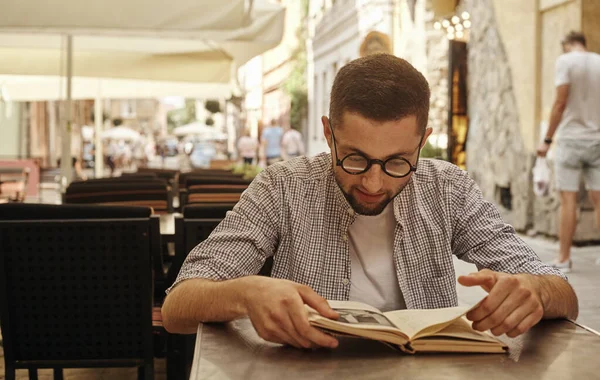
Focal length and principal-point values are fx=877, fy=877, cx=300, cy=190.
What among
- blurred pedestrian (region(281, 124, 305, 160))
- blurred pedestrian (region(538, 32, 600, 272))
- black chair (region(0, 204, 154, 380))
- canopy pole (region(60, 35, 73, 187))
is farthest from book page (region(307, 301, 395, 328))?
blurred pedestrian (region(281, 124, 305, 160))

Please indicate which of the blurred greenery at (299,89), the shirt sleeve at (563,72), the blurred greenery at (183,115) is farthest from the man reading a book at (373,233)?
the blurred greenery at (183,115)

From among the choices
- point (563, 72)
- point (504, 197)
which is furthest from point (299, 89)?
point (563, 72)

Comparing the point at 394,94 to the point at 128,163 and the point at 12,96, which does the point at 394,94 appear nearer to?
the point at 12,96

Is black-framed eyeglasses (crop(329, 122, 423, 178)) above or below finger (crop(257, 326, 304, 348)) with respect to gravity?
above

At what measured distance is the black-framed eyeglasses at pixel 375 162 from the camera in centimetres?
218

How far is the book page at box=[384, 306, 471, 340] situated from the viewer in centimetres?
176

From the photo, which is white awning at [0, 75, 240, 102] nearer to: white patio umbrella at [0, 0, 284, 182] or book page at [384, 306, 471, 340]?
white patio umbrella at [0, 0, 284, 182]

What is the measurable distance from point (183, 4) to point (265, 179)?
325 cm

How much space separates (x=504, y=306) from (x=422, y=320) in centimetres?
18

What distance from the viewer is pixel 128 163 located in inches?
1871

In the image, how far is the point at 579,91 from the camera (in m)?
7.43

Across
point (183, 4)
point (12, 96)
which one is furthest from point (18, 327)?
point (12, 96)

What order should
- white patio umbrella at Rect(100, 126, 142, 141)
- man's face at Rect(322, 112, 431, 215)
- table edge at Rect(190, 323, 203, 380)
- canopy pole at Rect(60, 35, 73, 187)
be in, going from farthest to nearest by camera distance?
white patio umbrella at Rect(100, 126, 142, 141)
canopy pole at Rect(60, 35, 73, 187)
man's face at Rect(322, 112, 431, 215)
table edge at Rect(190, 323, 203, 380)

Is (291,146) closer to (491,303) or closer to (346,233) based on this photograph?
(346,233)
